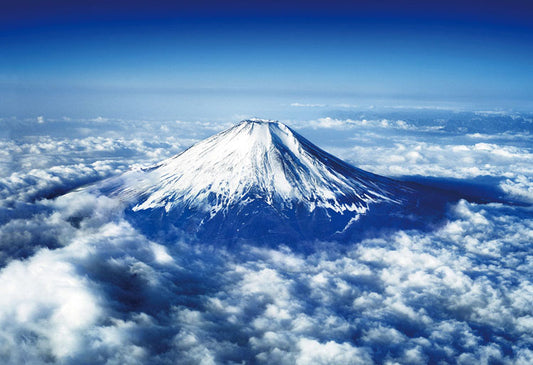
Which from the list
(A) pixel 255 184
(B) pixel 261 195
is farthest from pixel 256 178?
(B) pixel 261 195

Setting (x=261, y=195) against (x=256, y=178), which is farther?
(x=256, y=178)

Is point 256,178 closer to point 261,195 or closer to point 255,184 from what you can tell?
point 255,184

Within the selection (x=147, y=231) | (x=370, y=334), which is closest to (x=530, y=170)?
(x=370, y=334)

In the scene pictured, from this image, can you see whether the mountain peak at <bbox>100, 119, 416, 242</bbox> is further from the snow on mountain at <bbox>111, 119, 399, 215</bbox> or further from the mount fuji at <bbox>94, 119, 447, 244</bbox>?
the mount fuji at <bbox>94, 119, 447, 244</bbox>

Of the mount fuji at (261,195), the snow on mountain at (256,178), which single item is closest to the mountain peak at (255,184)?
the snow on mountain at (256,178)

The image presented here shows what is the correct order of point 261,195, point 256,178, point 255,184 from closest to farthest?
point 261,195
point 255,184
point 256,178

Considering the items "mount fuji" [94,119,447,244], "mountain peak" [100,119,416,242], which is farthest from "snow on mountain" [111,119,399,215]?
"mount fuji" [94,119,447,244]

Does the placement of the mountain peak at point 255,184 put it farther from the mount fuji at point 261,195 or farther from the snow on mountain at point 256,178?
the mount fuji at point 261,195

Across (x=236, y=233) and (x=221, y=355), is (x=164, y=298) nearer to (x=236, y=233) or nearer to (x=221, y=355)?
(x=221, y=355)

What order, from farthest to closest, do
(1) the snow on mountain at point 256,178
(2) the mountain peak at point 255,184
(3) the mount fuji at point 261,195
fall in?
(1) the snow on mountain at point 256,178, (2) the mountain peak at point 255,184, (3) the mount fuji at point 261,195
